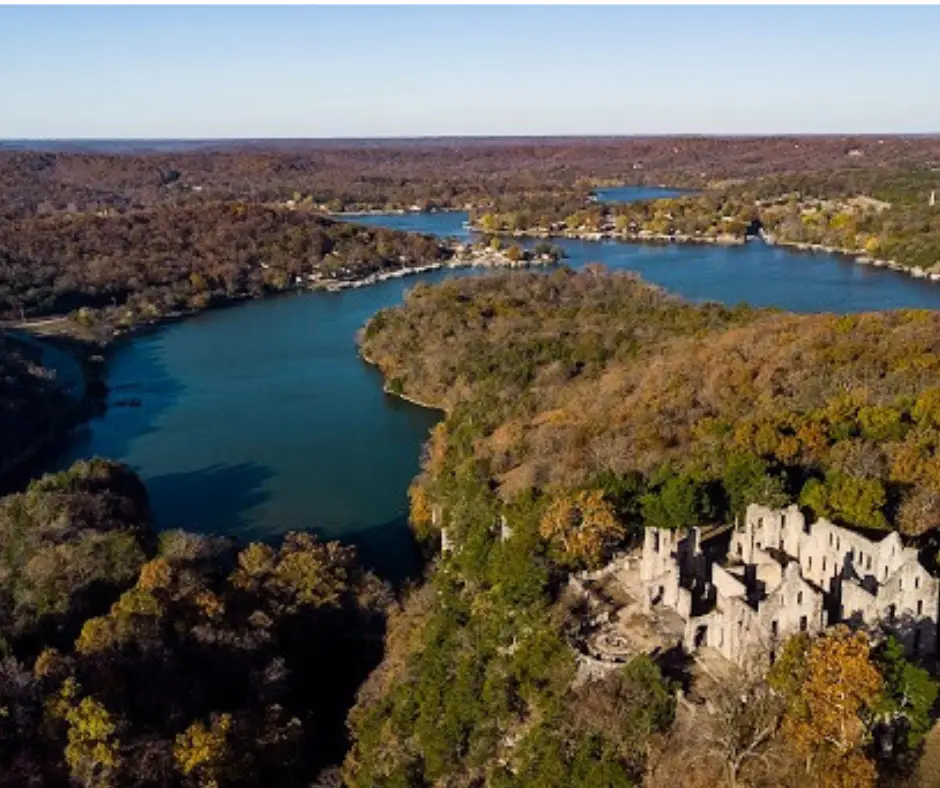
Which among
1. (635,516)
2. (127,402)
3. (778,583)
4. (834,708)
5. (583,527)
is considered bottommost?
(127,402)

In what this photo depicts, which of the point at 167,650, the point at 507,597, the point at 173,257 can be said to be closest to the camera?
the point at 507,597

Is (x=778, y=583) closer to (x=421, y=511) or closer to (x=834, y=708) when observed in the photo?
(x=834, y=708)

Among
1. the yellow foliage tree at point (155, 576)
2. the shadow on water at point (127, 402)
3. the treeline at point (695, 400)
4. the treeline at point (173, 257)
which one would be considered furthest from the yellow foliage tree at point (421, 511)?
the treeline at point (173, 257)

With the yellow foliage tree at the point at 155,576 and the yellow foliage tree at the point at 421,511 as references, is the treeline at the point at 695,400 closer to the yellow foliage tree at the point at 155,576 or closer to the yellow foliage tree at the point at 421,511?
the yellow foliage tree at the point at 421,511

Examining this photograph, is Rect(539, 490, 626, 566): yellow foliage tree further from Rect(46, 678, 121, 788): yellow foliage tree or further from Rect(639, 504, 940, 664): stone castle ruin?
Rect(46, 678, 121, 788): yellow foliage tree

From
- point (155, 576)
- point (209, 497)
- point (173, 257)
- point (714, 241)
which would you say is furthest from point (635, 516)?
point (714, 241)

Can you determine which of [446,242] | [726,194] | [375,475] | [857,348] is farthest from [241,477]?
[726,194]
